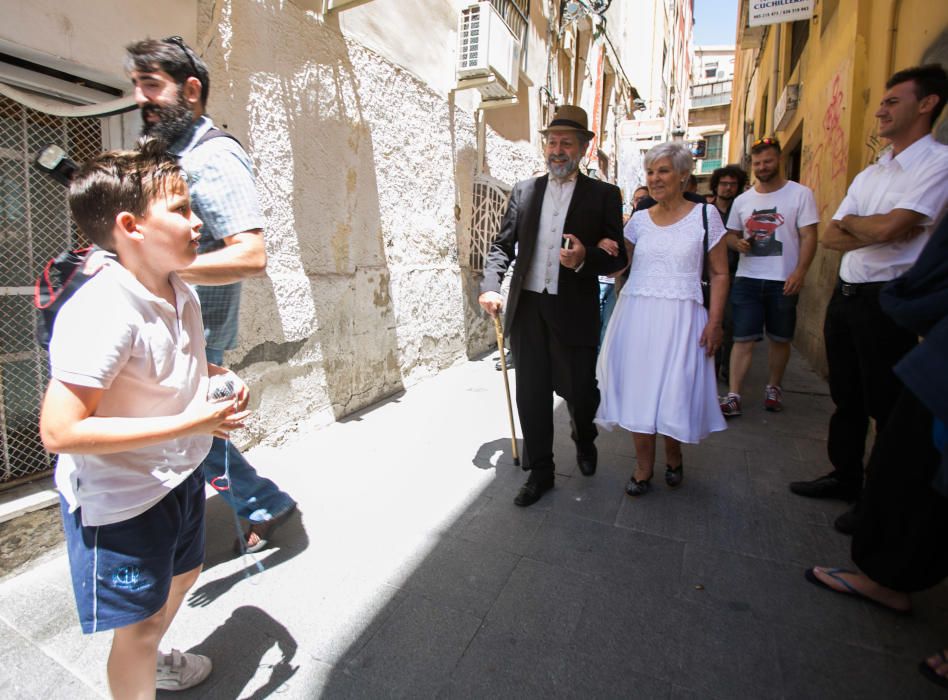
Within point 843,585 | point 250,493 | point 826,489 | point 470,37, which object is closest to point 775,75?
point 470,37

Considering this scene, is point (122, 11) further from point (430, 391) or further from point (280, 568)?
point (430, 391)

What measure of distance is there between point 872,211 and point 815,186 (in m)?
4.73

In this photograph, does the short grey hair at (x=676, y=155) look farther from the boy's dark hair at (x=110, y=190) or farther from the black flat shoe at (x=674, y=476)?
the boy's dark hair at (x=110, y=190)

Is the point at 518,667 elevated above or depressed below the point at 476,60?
below

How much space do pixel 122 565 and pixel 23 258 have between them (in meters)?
1.94

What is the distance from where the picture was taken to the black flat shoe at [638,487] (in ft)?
10.0

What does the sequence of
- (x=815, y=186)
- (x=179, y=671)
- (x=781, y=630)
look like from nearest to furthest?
(x=179, y=671) < (x=781, y=630) < (x=815, y=186)

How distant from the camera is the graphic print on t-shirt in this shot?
416cm

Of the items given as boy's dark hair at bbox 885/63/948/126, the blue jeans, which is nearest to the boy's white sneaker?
the blue jeans

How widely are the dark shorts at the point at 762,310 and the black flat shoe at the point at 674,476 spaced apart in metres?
1.66

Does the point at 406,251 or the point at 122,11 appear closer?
the point at 122,11

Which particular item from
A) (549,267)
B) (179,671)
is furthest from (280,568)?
(549,267)

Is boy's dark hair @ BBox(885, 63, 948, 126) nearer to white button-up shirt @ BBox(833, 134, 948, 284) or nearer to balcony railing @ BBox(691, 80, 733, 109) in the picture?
white button-up shirt @ BBox(833, 134, 948, 284)

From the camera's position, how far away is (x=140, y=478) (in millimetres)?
1323
